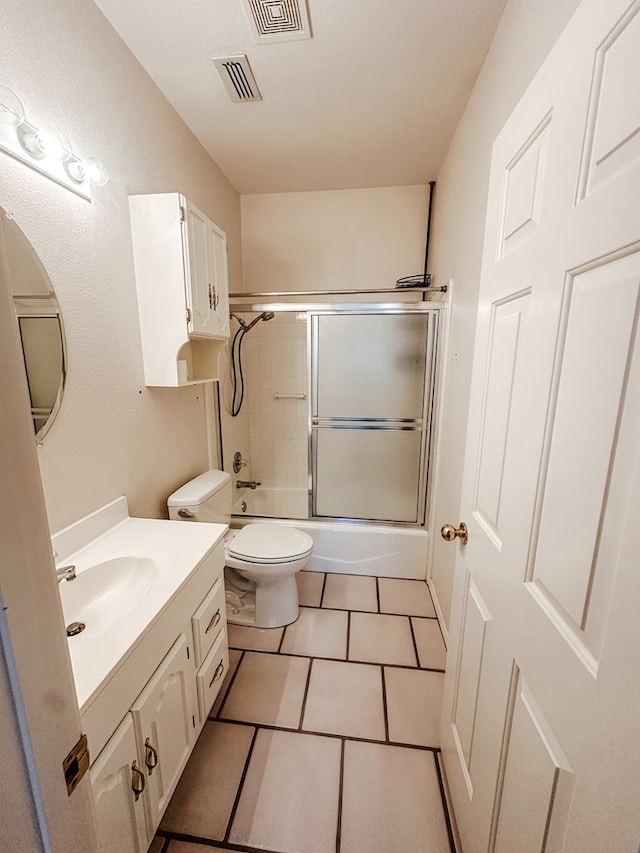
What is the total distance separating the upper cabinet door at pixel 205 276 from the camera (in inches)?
58.1

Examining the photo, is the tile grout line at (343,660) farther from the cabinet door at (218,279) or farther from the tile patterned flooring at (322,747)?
the cabinet door at (218,279)

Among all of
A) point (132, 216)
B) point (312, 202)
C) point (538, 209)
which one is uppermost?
point (312, 202)

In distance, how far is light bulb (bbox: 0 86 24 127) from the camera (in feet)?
2.94

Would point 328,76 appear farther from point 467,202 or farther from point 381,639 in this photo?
point 381,639

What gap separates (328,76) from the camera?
1517 mm

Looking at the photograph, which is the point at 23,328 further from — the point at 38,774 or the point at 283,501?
the point at 283,501

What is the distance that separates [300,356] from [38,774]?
2667 millimetres

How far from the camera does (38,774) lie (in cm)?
40

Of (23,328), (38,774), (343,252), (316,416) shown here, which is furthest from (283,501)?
(38,774)

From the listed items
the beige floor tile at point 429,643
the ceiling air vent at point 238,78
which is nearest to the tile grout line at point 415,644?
the beige floor tile at point 429,643

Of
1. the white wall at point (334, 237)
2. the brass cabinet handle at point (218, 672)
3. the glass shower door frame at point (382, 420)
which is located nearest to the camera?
the brass cabinet handle at point (218, 672)

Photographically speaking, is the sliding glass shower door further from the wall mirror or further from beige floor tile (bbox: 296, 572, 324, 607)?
the wall mirror

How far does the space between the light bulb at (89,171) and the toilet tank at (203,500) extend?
1256 mm

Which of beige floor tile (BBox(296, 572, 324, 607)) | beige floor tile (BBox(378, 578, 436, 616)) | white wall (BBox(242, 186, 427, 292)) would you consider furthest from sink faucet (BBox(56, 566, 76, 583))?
white wall (BBox(242, 186, 427, 292))
